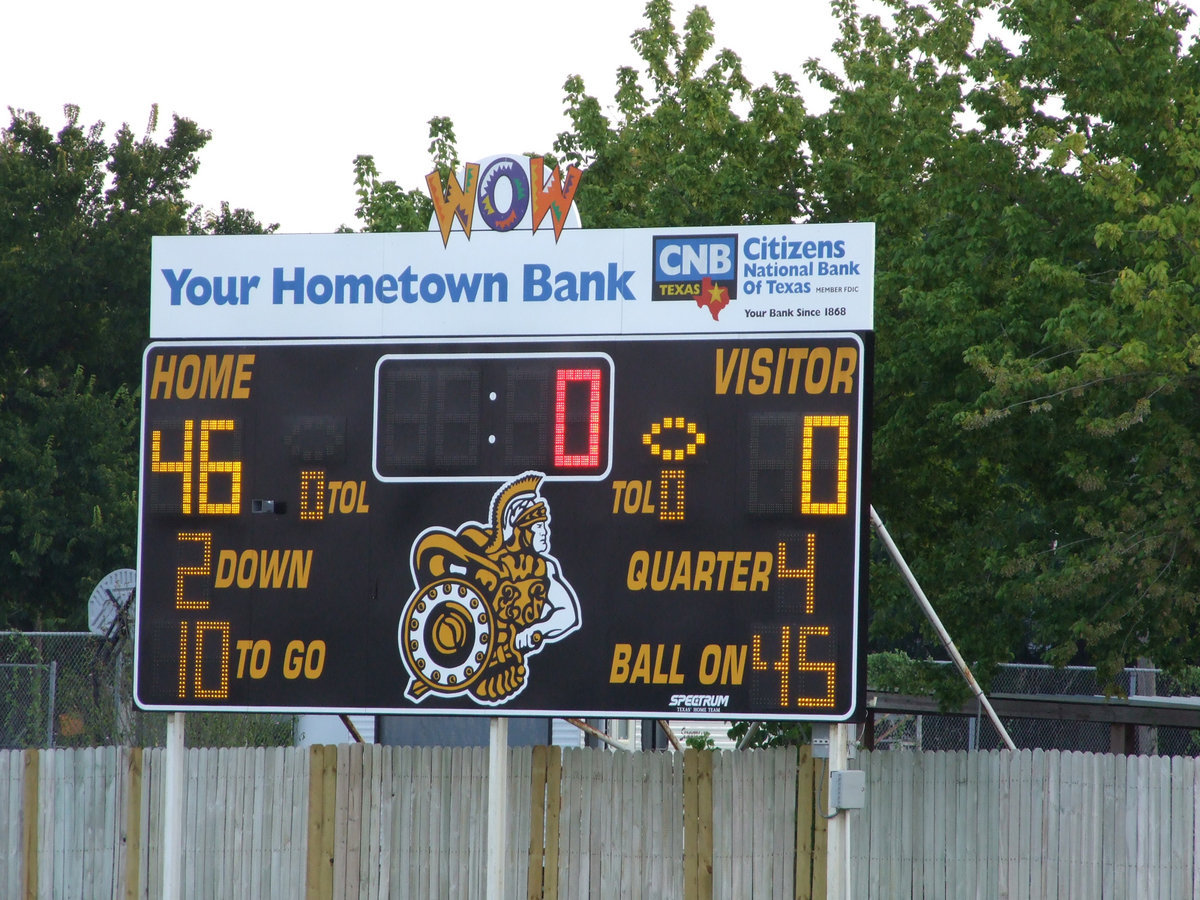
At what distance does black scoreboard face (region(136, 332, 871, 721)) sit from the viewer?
812cm

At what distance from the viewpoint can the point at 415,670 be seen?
8469mm

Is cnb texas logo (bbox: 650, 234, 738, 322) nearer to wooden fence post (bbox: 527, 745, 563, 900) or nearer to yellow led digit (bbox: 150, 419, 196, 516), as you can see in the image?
yellow led digit (bbox: 150, 419, 196, 516)

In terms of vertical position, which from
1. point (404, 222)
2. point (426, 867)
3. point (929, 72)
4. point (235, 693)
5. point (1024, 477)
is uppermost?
point (929, 72)

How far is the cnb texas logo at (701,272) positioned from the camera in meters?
8.55

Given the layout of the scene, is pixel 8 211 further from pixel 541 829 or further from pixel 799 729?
pixel 541 829

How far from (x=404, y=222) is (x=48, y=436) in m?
14.8

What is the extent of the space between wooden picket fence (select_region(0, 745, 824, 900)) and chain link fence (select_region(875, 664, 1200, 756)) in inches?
402

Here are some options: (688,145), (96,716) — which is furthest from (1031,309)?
(96,716)

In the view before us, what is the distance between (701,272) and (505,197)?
128 centimetres

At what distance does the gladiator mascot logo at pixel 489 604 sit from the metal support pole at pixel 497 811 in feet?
1.22

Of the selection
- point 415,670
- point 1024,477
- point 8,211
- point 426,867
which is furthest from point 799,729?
point 8,211

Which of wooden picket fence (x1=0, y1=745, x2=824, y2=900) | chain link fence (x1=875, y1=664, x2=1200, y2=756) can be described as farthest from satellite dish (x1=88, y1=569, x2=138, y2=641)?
chain link fence (x1=875, y1=664, x2=1200, y2=756)

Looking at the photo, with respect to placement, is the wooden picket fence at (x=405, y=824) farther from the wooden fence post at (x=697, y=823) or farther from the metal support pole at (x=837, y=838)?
the metal support pole at (x=837, y=838)

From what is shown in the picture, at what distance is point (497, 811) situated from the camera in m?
8.84
